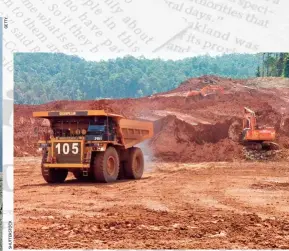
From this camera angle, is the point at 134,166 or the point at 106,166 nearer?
the point at 106,166

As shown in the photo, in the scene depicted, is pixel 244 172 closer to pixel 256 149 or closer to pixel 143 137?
pixel 256 149

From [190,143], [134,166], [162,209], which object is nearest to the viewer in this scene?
[162,209]

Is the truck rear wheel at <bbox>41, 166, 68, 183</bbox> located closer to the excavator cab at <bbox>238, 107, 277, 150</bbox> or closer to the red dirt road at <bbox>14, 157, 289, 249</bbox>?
the red dirt road at <bbox>14, 157, 289, 249</bbox>

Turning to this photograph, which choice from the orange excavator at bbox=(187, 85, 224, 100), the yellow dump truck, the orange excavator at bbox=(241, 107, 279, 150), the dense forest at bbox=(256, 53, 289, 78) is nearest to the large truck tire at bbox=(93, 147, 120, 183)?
the yellow dump truck

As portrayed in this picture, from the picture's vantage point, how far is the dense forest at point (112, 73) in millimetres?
11163

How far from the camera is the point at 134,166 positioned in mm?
→ 12047

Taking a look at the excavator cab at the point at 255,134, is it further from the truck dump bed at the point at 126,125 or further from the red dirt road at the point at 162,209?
the truck dump bed at the point at 126,125

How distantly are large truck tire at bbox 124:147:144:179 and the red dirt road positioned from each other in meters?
0.14

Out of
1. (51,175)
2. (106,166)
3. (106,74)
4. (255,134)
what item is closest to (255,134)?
(255,134)

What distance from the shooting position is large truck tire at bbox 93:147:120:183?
38.9ft

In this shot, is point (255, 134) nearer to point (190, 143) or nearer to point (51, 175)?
point (190, 143)

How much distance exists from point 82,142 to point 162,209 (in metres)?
1.74

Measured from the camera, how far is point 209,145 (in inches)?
480

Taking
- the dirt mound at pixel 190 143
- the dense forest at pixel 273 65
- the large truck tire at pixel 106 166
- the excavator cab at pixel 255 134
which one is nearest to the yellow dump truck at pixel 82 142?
the large truck tire at pixel 106 166
